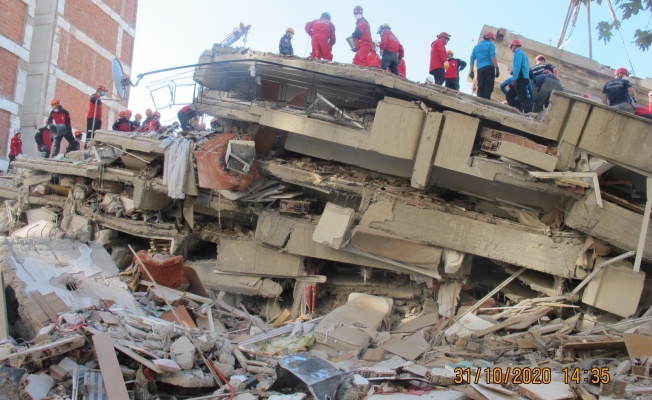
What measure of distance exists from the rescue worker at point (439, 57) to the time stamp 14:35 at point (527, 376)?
259 inches

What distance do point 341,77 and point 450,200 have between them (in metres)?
2.82

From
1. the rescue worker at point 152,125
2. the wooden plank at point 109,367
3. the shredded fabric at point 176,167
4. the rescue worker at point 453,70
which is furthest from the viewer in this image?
the rescue worker at point 152,125

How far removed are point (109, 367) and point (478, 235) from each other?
5.73m

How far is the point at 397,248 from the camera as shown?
880cm

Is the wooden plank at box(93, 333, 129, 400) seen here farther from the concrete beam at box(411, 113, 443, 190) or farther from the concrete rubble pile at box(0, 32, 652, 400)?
the concrete beam at box(411, 113, 443, 190)

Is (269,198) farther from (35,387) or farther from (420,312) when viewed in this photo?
(35,387)

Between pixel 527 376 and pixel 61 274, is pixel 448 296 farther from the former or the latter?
pixel 61 274

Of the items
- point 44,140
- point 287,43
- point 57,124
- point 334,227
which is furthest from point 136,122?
point 334,227

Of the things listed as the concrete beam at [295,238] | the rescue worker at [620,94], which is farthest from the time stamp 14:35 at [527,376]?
the rescue worker at [620,94]

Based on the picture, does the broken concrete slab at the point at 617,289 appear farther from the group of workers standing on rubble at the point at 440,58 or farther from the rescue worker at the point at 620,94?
the group of workers standing on rubble at the point at 440,58

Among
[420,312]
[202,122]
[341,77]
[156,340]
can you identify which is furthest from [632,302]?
[202,122]

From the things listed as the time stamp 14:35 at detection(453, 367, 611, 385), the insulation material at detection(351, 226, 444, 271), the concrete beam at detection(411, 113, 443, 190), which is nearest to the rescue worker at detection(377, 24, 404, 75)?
the concrete beam at detection(411, 113, 443, 190)

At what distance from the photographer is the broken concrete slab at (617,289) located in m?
7.64

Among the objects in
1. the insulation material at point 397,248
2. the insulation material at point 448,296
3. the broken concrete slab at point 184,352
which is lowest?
the broken concrete slab at point 184,352
